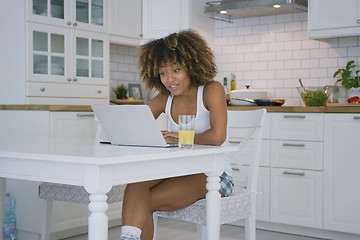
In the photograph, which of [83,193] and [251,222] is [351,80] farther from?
[83,193]

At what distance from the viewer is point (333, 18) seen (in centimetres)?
414

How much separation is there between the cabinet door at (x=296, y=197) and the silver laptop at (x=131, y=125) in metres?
2.02

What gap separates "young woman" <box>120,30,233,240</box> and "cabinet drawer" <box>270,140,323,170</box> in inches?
58.3

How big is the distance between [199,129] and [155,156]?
842mm

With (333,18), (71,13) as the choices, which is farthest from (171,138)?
(333,18)

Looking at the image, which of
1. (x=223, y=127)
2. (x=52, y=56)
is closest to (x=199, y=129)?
(x=223, y=127)

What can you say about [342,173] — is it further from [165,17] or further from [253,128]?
[165,17]

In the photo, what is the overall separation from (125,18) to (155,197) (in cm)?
281

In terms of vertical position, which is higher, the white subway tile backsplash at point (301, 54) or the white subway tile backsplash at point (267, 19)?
the white subway tile backsplash at point (267, 19)

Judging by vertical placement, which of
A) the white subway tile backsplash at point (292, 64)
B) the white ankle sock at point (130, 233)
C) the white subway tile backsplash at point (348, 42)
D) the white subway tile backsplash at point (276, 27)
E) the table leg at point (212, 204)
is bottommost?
the white ankle sock at point (130, 233)

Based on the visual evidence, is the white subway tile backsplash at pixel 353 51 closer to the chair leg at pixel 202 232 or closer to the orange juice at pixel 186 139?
the chair leg at pixel 202 232

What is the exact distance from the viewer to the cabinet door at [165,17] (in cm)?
480

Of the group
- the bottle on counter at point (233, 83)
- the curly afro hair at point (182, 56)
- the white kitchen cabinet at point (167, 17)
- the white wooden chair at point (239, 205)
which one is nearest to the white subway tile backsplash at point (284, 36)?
the bottle on counter at point (233, 83)

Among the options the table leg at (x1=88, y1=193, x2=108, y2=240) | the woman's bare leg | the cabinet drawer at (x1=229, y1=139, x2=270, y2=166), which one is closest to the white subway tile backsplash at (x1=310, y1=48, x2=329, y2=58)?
the cabinet drawer at (x1=229, y1=139, x2=270, y2=166)
